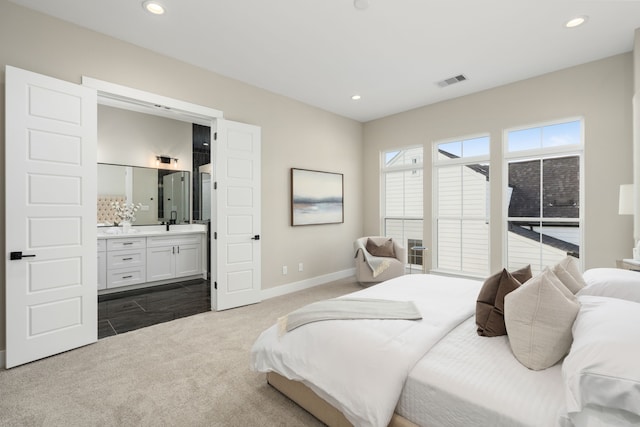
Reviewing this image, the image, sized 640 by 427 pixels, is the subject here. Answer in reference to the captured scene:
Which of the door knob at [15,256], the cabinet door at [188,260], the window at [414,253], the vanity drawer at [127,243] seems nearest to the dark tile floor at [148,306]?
the cabinet door at [188,260]

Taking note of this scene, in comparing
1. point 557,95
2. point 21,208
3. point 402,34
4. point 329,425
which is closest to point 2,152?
point 21,208

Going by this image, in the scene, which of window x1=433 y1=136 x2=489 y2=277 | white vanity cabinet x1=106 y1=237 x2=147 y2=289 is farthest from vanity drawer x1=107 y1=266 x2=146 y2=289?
window x1=433 y1=136 x2=489 y2=277

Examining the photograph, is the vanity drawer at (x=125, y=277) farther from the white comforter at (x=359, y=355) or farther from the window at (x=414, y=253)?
the window at (x=414, y=253)

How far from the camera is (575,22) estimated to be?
2.85m

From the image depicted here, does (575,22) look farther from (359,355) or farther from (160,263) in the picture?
(160,263)

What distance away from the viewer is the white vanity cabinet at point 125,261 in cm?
461

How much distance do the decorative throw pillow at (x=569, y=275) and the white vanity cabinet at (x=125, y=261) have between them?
5.33 meters

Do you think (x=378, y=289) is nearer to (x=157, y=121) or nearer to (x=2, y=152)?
(x=2, y=152)

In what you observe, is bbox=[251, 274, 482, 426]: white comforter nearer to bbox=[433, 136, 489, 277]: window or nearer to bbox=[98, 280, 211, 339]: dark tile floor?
bbox=[98, 280, 211, 339]: dark tile floor

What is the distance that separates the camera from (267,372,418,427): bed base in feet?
5.35

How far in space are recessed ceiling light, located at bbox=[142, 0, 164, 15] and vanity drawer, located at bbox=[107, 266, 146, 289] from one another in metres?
3.71

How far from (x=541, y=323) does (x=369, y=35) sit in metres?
2.90

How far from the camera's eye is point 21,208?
8.19 ft

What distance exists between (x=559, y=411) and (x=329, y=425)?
3.81 ft
